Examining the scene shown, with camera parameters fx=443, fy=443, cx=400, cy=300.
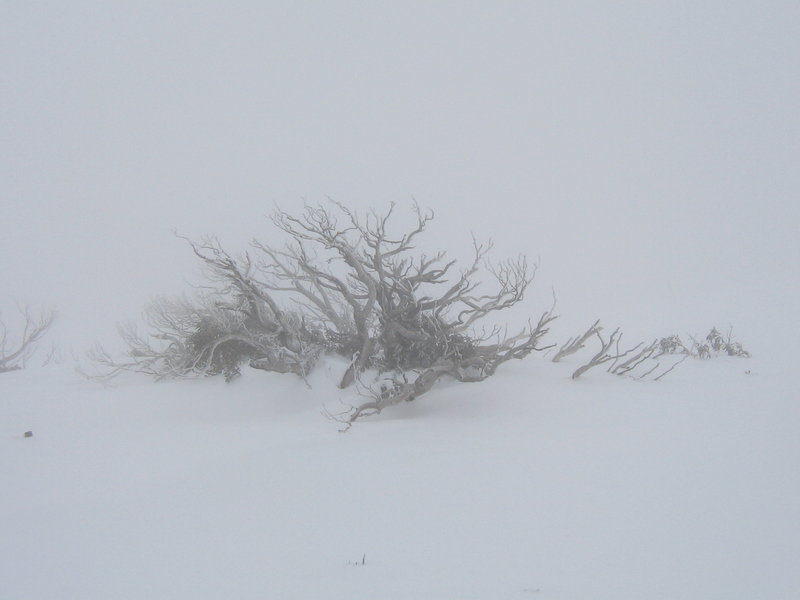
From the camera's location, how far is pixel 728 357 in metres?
10.4

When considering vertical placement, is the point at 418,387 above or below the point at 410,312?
below

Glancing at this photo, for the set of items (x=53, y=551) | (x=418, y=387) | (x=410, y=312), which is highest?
(x=410, y=312)

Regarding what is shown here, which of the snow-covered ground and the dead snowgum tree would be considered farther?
the dead snowgum tree

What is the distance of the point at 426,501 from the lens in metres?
3.73

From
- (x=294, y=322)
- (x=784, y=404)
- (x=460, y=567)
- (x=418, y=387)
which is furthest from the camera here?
(x=294, y=322)

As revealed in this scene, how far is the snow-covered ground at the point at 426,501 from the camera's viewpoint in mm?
2688

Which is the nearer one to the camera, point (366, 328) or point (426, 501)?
point (426, 501)

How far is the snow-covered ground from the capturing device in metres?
2.69

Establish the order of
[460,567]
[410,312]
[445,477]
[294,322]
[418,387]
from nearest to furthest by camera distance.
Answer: [460,567]
[445,477]
[418,387]
[410,312]
[294,322]

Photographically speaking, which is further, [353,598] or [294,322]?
[294,322]

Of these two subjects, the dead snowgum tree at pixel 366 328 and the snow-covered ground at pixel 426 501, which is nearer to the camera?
the snow-covered ground at pixel 426 501

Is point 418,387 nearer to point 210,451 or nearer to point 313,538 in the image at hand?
point 210,451

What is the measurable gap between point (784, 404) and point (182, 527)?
7807mm

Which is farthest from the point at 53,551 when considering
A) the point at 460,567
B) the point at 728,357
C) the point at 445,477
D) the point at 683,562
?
the point at 728,357
